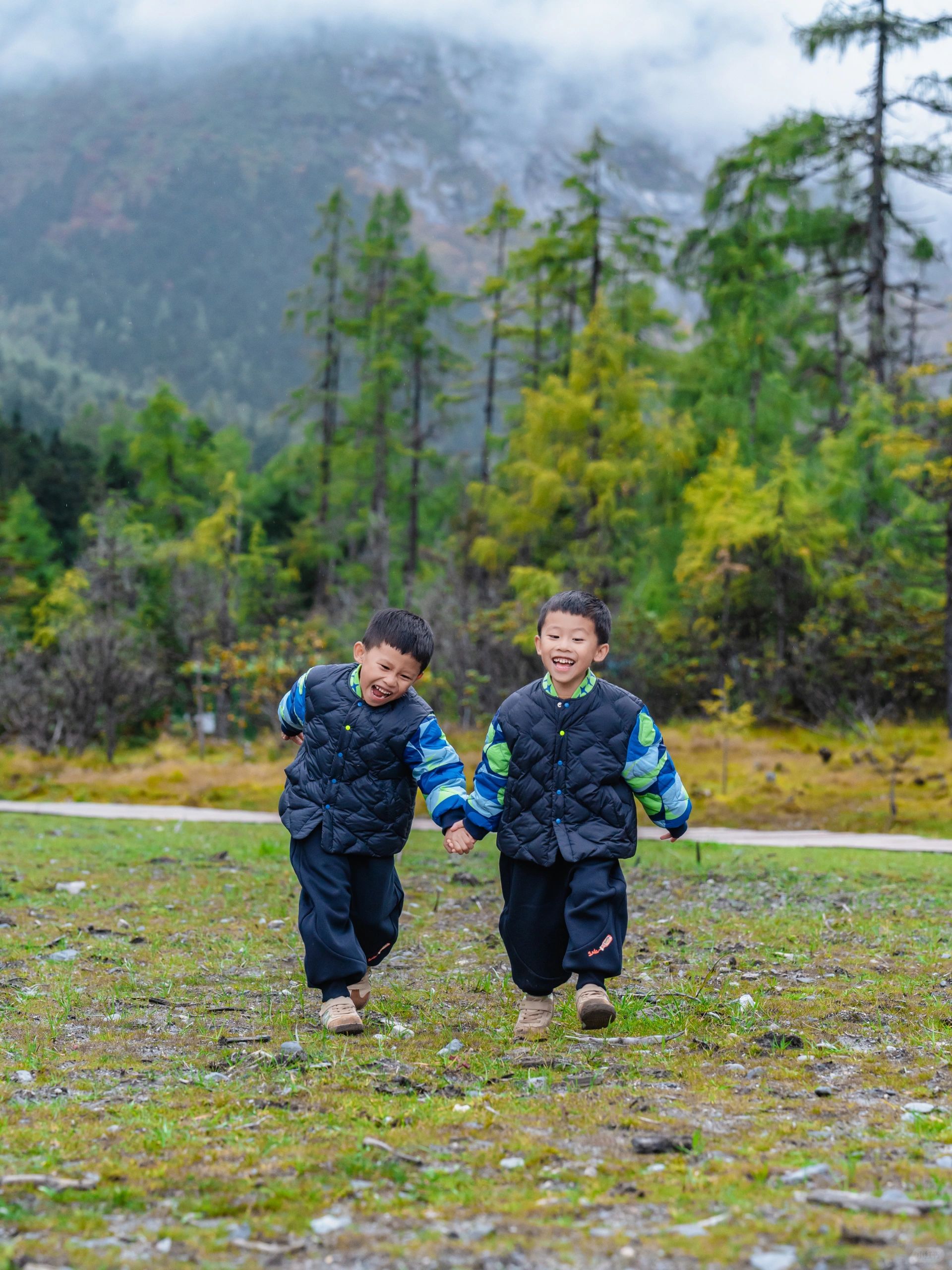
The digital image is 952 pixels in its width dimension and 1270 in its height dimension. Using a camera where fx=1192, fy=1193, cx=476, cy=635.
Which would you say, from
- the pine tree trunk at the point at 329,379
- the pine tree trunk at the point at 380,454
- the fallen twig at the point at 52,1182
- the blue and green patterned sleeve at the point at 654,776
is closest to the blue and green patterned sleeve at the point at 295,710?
the blue and green patterned sleeve at the point at 654,776

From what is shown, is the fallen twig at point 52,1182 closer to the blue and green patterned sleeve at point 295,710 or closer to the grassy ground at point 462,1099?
the grassy ground at point 462,1099

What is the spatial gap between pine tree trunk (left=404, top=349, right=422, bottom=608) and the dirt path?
23.8 metres

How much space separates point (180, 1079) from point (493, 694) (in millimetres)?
19564

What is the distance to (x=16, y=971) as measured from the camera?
5.82 metres

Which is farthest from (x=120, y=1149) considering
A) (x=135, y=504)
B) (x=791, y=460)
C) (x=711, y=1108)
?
(x=135, y=504)

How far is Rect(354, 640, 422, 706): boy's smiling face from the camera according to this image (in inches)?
198

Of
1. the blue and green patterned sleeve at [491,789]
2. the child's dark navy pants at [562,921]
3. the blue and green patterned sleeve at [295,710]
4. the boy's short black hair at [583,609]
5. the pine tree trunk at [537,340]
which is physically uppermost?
the pine tree trunk at [537,340]

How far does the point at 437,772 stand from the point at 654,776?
2.98ft

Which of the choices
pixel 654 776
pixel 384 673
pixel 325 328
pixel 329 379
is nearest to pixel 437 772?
pixel 384 673

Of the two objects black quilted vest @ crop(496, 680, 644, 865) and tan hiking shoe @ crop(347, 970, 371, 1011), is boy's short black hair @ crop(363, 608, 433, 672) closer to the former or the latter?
black quilted vest @ crop(496, 680, 644, 865)

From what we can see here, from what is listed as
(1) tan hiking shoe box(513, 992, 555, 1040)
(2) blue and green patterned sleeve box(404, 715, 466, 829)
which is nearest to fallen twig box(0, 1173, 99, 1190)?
(1) tan hiking shoe box(513, 992, 555, 1040)

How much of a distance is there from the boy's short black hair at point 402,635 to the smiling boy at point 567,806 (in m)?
0.45

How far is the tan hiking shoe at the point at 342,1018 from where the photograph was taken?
4699 millimetres

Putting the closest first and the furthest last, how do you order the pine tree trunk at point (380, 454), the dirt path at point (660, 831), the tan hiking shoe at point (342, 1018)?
the tan hiking shoe at point (342, 1018) < the dirt path at point (660, 831) < the pine tree trunk at point (380, 454)
